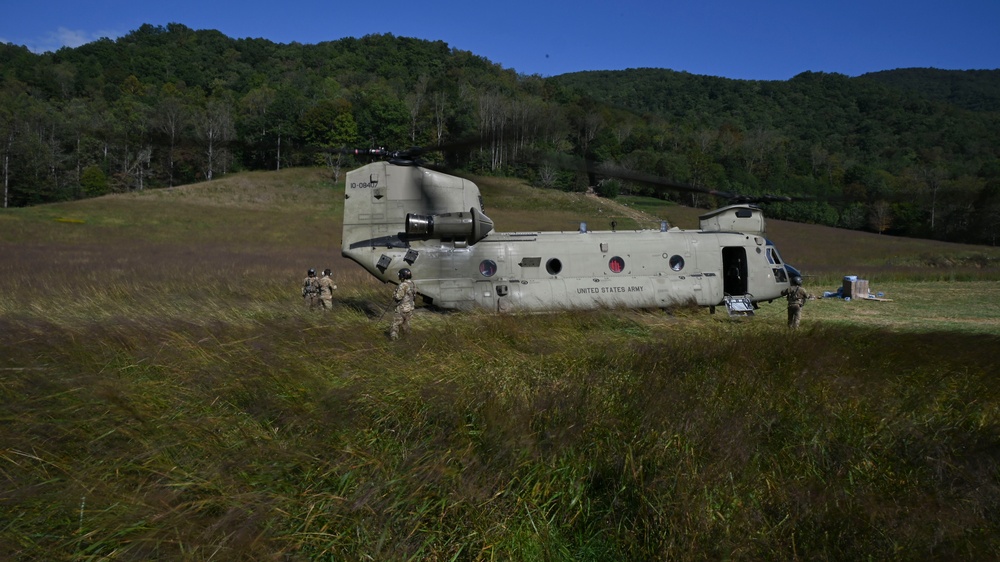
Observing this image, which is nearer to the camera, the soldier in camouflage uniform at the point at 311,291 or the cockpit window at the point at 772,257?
the soldier in camouflage uniform at the point at 311,291

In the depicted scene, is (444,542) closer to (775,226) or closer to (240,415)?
(240,415)

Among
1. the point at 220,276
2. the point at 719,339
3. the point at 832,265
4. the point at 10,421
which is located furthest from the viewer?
the point at 832,265

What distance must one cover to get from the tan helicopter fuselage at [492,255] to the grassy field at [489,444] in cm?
460

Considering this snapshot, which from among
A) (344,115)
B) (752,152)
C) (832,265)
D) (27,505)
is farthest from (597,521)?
(752,152)

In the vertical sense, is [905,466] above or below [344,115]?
below

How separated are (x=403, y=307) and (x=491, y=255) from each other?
12.5ft

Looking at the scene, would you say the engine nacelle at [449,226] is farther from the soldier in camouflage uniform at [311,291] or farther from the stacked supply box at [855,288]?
the stacked supply box at [855,288]

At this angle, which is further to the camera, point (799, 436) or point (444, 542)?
point (799, 436)

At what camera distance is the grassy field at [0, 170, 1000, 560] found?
372 cm

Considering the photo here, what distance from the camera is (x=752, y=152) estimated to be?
227ft

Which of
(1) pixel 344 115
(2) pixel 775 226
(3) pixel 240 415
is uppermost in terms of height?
(1) pixel 344 115

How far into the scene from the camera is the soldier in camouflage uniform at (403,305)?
10363mm

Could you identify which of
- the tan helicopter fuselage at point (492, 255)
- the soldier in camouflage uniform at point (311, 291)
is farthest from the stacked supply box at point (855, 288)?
the soldier in camouflage uniform at point (311, 291)

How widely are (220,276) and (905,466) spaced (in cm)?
1886
